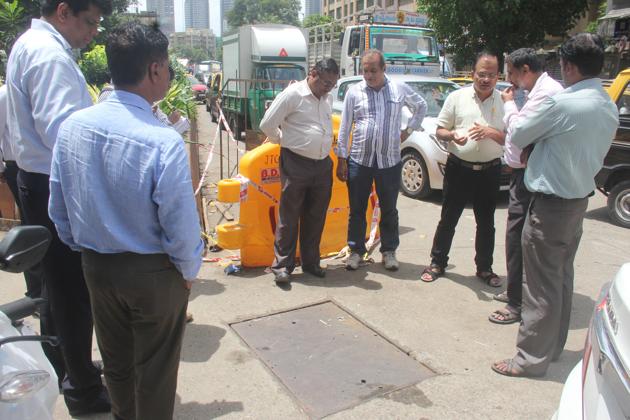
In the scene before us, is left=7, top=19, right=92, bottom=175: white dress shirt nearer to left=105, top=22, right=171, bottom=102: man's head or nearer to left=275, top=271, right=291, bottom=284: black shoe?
left=105, top=22, right=171, bottom=102: man's head

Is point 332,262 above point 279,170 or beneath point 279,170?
beneath

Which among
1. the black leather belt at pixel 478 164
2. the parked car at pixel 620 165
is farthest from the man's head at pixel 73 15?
the parked car at pixel 620 165

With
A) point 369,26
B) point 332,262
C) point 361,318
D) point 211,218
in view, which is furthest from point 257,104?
point 361,318

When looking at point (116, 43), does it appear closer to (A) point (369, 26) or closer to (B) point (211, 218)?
(B) point (211, 218)

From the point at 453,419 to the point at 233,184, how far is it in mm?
2689

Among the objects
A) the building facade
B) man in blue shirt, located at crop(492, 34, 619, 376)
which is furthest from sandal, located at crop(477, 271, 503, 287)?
the building facade

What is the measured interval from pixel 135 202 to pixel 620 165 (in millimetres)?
6391

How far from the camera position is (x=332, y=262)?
5.41 m

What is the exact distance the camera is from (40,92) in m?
2.48

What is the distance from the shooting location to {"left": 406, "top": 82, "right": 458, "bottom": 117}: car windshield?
8.50 m

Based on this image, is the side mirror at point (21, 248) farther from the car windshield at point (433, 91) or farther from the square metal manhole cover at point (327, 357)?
the car windshield at point (433, 91)

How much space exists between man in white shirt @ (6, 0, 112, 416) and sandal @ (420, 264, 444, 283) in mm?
2955

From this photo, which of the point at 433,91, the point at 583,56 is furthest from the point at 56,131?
the point at 433,91

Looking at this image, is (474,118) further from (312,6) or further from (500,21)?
(312,6)
